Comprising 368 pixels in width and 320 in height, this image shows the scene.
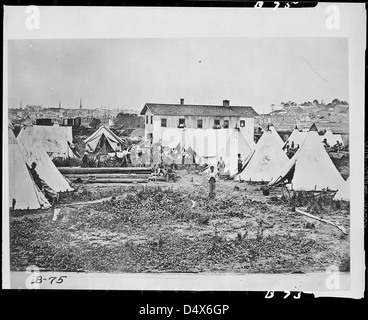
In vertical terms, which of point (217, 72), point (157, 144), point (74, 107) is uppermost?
point (217, 72)

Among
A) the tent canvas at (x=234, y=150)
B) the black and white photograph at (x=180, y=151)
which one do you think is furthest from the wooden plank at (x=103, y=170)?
the tent canvas at (x=234, y=150)

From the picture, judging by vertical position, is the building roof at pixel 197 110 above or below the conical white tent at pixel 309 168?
above

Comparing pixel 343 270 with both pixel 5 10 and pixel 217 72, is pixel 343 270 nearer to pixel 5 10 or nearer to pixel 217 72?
pixel 217 72

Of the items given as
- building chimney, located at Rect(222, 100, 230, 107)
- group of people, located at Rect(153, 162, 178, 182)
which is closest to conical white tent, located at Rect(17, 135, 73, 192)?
group of people, located at Rect(153, 162, 178, 182)

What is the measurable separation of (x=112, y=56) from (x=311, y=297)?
1938mm

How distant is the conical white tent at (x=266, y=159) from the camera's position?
3.22 metres

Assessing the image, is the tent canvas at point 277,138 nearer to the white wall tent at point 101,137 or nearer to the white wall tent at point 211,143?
the white wall tent at point 211,143

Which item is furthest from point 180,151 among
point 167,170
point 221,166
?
point 221,166

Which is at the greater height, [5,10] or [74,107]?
[5,10]

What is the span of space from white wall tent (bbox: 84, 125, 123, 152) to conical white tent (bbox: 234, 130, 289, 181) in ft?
2.56

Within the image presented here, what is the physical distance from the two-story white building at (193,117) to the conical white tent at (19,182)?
0.78m

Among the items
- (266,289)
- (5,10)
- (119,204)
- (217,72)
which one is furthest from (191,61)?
(266,289)

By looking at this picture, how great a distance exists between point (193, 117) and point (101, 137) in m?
0.59

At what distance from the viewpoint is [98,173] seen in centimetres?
323
